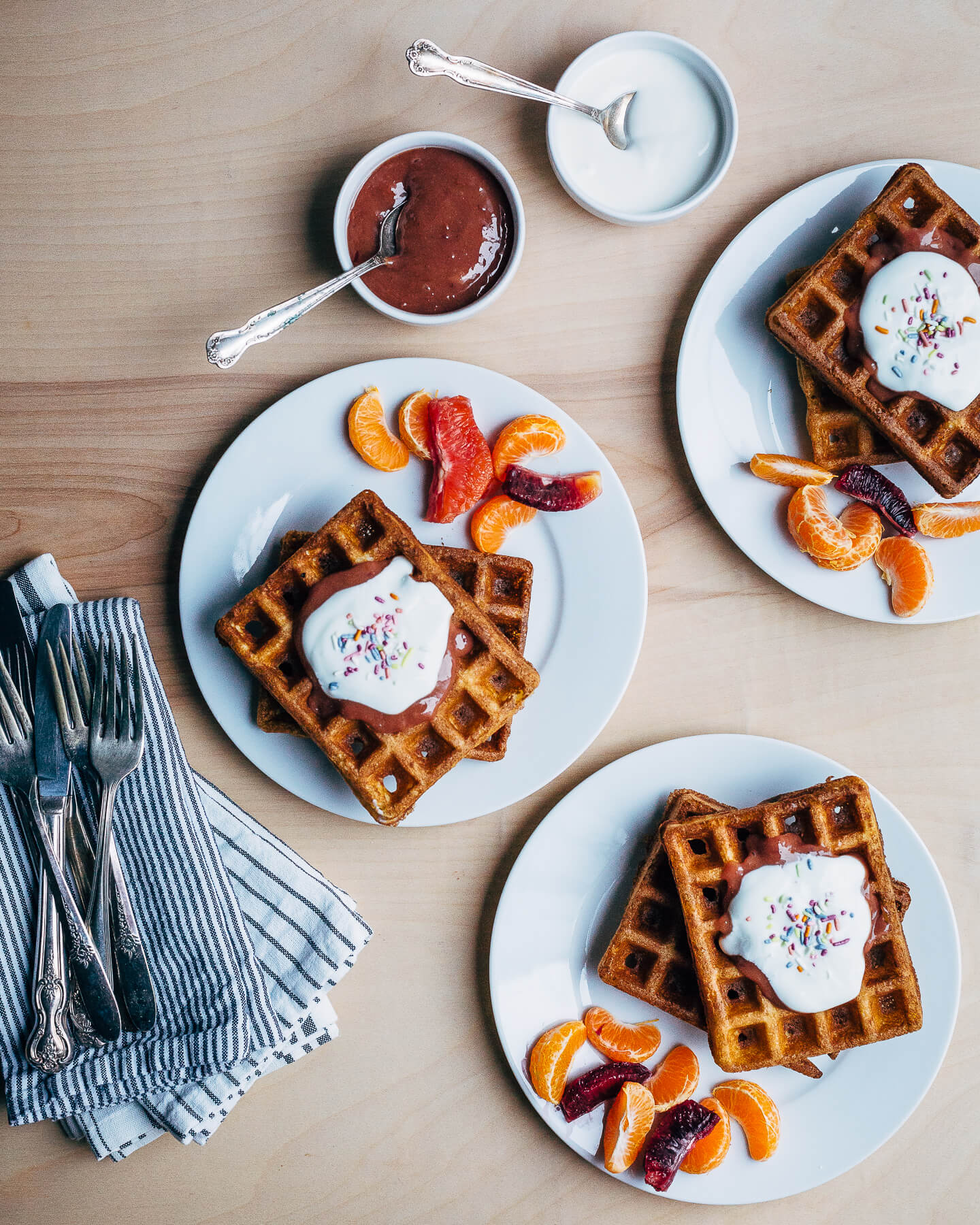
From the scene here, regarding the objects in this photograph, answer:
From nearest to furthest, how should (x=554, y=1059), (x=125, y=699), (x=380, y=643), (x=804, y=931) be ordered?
(x=380, y=643)
(x=804, y=931)
(x=125, y=699)
(x=554, y=1059)

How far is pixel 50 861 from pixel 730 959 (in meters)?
1.83

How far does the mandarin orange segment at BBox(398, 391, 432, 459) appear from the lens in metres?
2.37

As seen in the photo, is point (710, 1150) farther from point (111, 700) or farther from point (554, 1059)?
point (111, 700)

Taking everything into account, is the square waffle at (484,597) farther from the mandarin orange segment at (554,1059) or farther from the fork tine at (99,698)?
the mandarin orange segment at (554,1059)

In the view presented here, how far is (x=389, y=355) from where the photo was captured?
2.50 m

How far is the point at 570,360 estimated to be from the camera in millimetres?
2531

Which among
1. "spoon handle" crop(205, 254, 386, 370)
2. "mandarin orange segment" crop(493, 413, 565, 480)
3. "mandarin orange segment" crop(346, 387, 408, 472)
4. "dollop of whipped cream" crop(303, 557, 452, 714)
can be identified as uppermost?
"spoon handle" crop(205, 254, 386, 370)

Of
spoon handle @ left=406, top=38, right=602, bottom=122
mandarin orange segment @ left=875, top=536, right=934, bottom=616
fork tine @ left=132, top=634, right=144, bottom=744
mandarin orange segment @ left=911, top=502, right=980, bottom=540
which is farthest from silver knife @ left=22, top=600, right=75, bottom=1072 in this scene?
mandarin orange segment @ left=911, top=502, right=980, bottom=540

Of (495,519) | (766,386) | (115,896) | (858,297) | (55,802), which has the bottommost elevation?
(115,896)

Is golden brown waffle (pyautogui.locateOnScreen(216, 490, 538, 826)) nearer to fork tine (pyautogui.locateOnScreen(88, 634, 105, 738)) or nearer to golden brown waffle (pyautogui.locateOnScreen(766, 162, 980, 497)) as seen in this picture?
fork tine (pyautogui.locateOnScreen(88, 634, 105, 738))

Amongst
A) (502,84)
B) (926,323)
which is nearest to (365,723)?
(502,84)

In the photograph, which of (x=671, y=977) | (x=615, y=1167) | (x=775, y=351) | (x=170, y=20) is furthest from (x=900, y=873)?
(x=170, y=20)

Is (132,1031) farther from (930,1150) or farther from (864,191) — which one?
(864,191)

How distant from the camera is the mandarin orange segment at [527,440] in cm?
237
